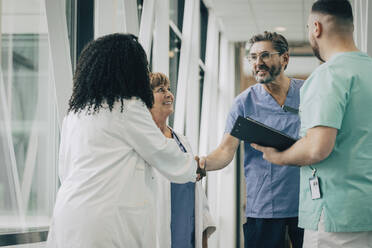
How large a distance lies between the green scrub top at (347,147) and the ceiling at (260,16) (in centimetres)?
470

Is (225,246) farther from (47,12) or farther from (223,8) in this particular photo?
(47,12)

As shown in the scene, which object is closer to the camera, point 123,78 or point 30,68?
point 123,78

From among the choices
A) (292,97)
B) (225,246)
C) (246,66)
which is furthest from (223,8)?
(292,97)

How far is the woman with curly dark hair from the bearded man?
2.90 ft

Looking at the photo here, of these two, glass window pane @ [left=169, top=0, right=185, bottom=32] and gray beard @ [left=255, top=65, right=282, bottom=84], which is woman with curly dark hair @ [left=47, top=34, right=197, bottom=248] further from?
glass window pane @ [left=169, top=0, right=185, bottom=32]

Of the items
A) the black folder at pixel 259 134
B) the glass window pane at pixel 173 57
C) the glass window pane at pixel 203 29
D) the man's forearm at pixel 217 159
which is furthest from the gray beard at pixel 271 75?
the glass window pane at pixel 203 29

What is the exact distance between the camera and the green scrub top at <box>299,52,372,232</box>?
1808 millimetres

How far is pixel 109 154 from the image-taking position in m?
1.85

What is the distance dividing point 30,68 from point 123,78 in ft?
2.19

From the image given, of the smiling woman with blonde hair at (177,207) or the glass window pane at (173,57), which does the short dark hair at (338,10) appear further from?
the glass window pane at (173,57)

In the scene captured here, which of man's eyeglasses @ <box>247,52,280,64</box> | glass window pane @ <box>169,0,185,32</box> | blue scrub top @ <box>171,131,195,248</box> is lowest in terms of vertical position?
blue scrub top @ <box>171,131,195,248</box>

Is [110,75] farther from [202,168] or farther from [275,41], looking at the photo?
[275,41]

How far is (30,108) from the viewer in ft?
7.78

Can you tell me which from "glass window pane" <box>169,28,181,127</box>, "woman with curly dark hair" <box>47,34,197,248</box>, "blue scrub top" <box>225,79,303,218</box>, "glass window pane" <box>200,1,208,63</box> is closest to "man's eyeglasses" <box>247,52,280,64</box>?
"blue scrub top" <box>225,79,303,218</box>
